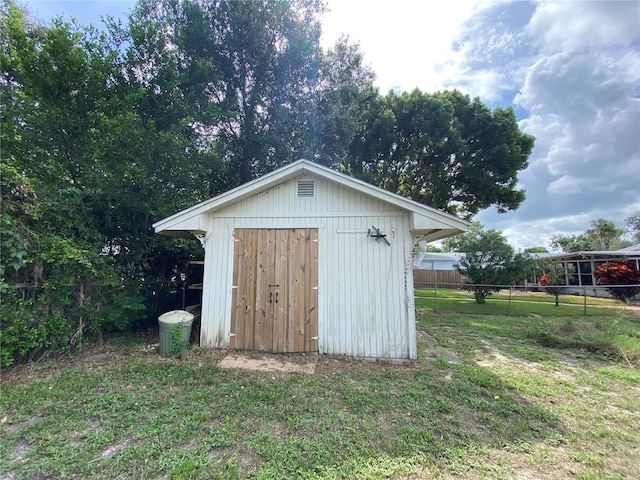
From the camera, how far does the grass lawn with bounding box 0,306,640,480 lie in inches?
90.7

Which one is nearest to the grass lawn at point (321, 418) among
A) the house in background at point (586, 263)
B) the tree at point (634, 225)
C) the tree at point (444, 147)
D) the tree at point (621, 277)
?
the tree at point (444, 147)

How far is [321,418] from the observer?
301cm

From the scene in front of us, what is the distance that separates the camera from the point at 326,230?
17.2ft

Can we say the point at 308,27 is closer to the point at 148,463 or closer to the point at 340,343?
the point at 340,343

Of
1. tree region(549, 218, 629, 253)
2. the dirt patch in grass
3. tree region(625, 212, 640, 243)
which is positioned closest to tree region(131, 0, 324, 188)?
the dirt patch in grass

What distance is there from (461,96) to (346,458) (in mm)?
13660

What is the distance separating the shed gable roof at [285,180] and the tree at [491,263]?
323 inches

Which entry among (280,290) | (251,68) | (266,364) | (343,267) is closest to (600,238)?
(251,68)

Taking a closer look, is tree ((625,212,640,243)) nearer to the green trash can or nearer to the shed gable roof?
the shed gable roof

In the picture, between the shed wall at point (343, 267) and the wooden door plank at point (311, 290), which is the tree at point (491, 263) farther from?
the wooden door plank at point (311, 290)

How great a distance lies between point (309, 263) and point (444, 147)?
9.77 m

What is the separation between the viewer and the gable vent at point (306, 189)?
5344mm

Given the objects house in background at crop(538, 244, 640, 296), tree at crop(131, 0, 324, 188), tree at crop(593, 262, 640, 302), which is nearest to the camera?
tree at crop(131, 0, 324, 188)

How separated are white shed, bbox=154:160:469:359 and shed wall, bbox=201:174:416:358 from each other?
0.02 metres
